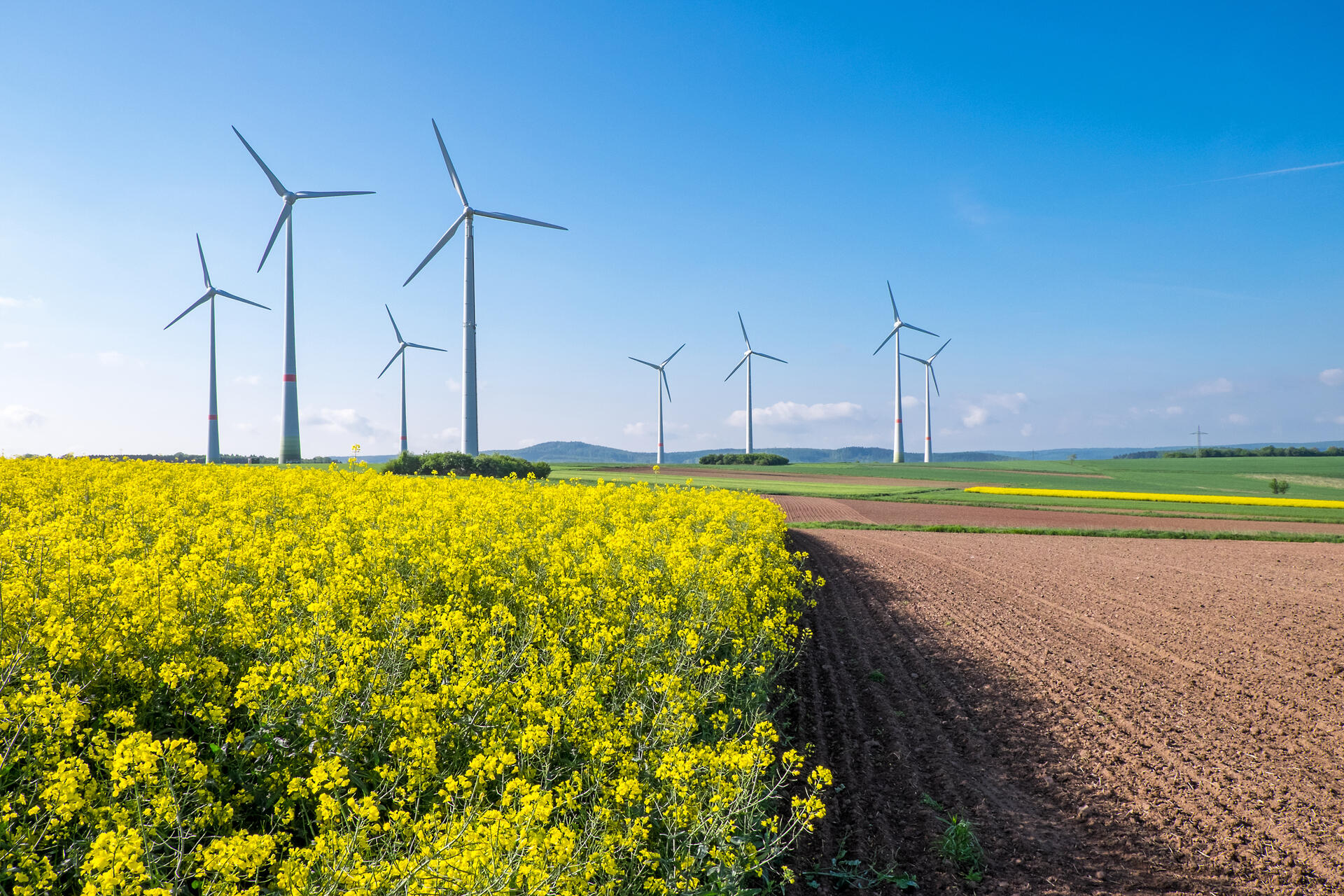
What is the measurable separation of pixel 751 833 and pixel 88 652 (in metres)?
5.34

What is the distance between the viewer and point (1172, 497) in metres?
50.5

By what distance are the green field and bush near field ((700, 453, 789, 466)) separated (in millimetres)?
2894

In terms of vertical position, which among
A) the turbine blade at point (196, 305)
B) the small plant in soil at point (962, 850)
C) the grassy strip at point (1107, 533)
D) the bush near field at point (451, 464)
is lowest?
the small plant in soil at point (962, 850)

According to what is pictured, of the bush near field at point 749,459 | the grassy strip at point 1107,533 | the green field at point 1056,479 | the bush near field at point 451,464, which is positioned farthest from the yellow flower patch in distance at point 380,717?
the bush near field at point 749,459

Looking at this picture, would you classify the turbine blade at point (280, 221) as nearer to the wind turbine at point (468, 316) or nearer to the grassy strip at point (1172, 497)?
the wind turbine at point (468, 316)

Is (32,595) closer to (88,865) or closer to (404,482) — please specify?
(88,865)

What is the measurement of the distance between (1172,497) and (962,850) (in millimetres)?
55151

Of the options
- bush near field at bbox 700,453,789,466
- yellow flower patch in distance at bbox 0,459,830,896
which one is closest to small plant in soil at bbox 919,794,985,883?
yellow flower patch in distance at bbox 0,459,830,896

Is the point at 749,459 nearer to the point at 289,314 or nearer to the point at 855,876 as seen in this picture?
the point at 289,314

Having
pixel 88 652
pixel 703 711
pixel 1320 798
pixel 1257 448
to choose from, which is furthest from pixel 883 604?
pixel 1257 448

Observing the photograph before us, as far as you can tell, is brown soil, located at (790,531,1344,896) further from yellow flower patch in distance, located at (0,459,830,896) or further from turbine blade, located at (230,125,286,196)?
turbine blade, located at (230,125,286,196)

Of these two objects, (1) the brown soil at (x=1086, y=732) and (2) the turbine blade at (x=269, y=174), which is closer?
(1) the brown soil at (x=1086, y=732)

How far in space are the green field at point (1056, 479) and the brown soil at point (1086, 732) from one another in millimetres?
26516

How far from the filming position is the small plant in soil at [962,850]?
21.0 feet
